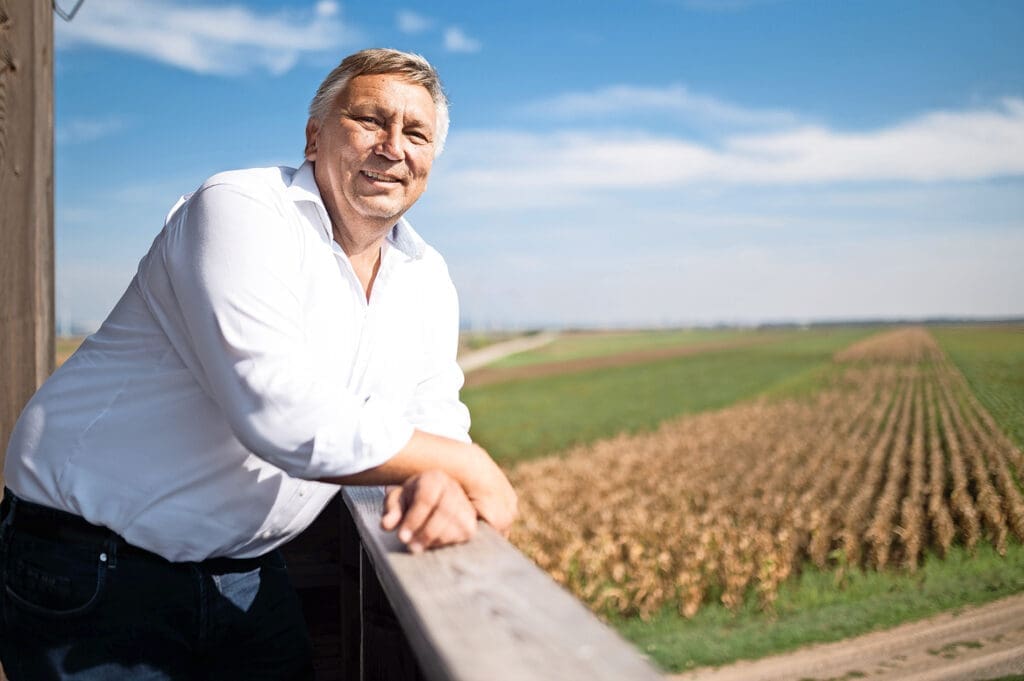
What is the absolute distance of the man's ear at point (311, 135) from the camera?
1.99m

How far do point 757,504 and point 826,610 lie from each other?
14.2ft

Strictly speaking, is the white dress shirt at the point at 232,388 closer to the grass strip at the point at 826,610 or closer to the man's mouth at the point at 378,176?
the man's mouth at the point at 378,176

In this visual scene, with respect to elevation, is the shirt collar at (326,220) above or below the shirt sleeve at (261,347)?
above

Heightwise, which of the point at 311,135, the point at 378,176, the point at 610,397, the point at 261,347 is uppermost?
the point at 311,135

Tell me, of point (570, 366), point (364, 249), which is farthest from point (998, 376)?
point (364, 249)

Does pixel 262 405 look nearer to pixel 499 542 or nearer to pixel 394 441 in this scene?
pixel 394 441

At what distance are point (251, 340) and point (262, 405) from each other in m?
0.10

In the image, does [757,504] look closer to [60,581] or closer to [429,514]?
[60,581]

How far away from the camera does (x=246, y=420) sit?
4.45 feet

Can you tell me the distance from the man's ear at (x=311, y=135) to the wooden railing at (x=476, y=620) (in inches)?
30.6

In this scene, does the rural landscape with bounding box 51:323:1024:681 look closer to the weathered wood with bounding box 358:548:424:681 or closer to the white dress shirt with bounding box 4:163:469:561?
the white dress shirt with bounding box 4:163:469:561

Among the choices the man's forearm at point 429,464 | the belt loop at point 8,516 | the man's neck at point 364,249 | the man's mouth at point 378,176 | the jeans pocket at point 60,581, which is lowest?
the jeans pocket at point 60,581

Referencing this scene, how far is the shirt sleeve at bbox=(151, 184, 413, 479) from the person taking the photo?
1345 mm

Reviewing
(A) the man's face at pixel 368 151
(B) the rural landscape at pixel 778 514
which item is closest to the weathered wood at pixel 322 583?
(A) the man's face at pixel 368 151
